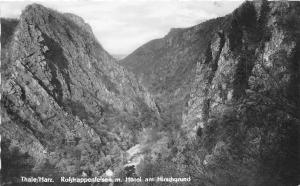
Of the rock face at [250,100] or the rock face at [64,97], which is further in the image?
the rock face at [64,97]

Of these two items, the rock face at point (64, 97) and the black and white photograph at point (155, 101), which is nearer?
the black and white photograph at point (155, 101)

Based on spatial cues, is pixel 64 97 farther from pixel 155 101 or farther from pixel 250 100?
pixel 250 100

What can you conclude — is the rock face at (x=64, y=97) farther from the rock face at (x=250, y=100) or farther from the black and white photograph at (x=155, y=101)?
the rock face at (x=250, y=100)

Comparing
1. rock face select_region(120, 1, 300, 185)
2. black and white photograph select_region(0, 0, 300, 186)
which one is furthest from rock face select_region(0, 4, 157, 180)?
rock face select_region(120, 1, 300, 185)

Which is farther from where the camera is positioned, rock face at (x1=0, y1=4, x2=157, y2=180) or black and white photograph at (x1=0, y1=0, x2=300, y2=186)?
rock face at (x1=0, y1=4, x2=157, y2=180)

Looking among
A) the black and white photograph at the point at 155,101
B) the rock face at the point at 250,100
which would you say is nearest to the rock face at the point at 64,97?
the black and white photograph at the point at 155,101

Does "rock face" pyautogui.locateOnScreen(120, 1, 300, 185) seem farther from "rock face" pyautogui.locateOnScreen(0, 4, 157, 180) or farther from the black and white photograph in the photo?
"rock face" pyautogui.locateOnScreen(0, 4, 157, 180)
